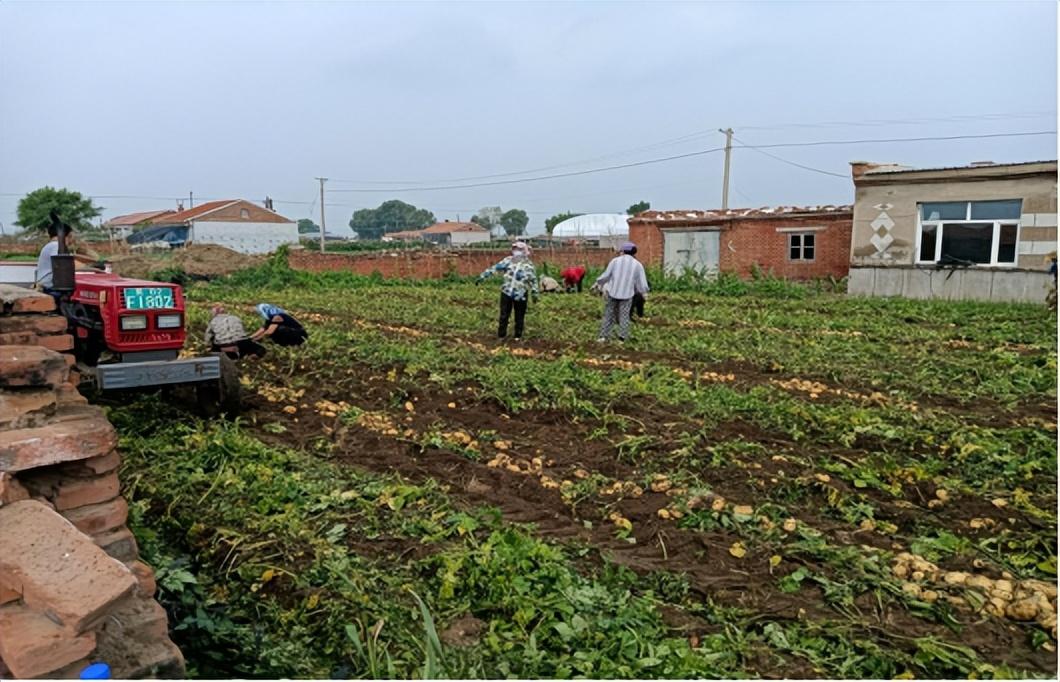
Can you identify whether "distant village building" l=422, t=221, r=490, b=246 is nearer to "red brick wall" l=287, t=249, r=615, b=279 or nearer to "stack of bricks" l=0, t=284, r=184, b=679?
"red brick wall" l=287, t=249, r=615, b=279

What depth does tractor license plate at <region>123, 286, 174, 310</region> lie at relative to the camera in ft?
20.3

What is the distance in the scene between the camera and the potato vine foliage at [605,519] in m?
3.30

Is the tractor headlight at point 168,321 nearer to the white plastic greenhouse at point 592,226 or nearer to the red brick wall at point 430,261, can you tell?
the red brick wall at point 430,261

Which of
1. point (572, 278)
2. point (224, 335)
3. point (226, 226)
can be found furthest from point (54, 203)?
point (224, 335)

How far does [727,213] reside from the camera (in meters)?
25.4

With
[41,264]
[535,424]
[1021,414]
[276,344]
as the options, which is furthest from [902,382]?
[41,264]

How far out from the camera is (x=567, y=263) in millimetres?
28406

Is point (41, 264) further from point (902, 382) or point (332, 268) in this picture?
point (332, 268)

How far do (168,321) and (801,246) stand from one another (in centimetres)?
2092

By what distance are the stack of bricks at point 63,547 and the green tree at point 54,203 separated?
47596 millimetres

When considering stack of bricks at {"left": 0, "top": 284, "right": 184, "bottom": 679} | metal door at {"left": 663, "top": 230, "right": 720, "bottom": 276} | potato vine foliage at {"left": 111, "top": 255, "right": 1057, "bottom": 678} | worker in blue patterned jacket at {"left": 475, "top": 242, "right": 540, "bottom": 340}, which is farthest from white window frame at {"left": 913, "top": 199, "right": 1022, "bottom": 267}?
stack of bricks at {"left": 0, "top": 284, "right": 184, "bottom": 679}

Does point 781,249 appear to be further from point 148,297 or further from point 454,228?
point 454,228

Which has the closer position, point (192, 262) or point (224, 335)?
point (224, 335)

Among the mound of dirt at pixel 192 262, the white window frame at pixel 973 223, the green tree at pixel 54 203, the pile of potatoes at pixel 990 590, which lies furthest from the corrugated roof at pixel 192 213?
the pile of potatoes at pixel 990 590
